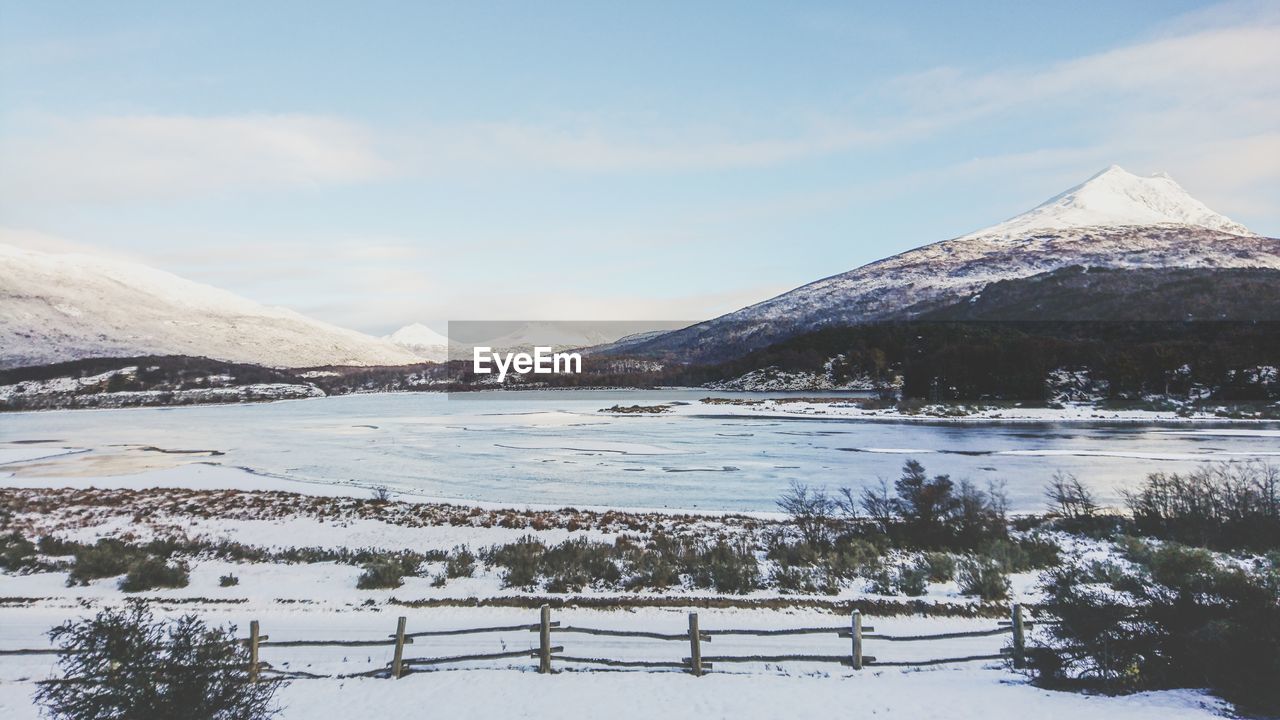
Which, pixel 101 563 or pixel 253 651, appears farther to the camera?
pixel 101 563

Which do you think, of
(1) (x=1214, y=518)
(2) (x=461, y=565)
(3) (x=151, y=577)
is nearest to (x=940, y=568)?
(1) (x=1214, y=518)

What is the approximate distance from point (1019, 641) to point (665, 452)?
34091 mm

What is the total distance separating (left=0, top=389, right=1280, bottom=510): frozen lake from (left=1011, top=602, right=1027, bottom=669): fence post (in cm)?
1610

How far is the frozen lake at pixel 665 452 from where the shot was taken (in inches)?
1268

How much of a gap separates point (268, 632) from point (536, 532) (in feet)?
33.9

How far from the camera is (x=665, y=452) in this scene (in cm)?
4519

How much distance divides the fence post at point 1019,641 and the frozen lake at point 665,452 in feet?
52.8

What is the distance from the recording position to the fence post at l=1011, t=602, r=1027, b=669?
36.8 feet

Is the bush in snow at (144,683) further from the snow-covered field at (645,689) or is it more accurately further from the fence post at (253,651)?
the fence post at (253,651)

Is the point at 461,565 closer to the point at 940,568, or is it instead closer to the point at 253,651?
the point at 253,651

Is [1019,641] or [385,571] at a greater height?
[1019,641]

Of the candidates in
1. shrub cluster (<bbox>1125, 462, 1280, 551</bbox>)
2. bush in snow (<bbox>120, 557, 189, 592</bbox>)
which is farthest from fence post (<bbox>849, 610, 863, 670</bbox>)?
bush in snow (<bbox>120, 557, 189, 592</bbox>)

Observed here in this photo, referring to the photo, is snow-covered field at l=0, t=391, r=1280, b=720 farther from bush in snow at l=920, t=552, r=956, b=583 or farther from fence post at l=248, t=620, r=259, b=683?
fence post at l=248, t=620, r=259, b=683

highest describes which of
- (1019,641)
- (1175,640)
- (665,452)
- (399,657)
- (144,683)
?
(144,683)
